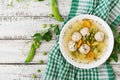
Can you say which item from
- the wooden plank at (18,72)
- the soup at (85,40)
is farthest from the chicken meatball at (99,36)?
the wooden plank at (18,72)

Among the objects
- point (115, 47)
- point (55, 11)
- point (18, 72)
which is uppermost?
point (55, 11)

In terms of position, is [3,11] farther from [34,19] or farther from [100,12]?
[100,12]

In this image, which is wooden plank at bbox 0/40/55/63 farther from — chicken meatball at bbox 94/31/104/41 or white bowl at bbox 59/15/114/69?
chicken meatball at bbox 94/31/104/41

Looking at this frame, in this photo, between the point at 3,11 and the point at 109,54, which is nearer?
the point at 109,54

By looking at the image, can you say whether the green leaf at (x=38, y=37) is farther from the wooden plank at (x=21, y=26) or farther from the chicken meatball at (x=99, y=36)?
the chicken meatball at (x=99, y=36)

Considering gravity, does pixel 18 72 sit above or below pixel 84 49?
below

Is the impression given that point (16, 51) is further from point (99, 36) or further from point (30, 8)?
point (99, 36)

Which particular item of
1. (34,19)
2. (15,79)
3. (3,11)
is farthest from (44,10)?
(15,79)

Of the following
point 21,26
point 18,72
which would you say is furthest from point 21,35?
point 18,72
